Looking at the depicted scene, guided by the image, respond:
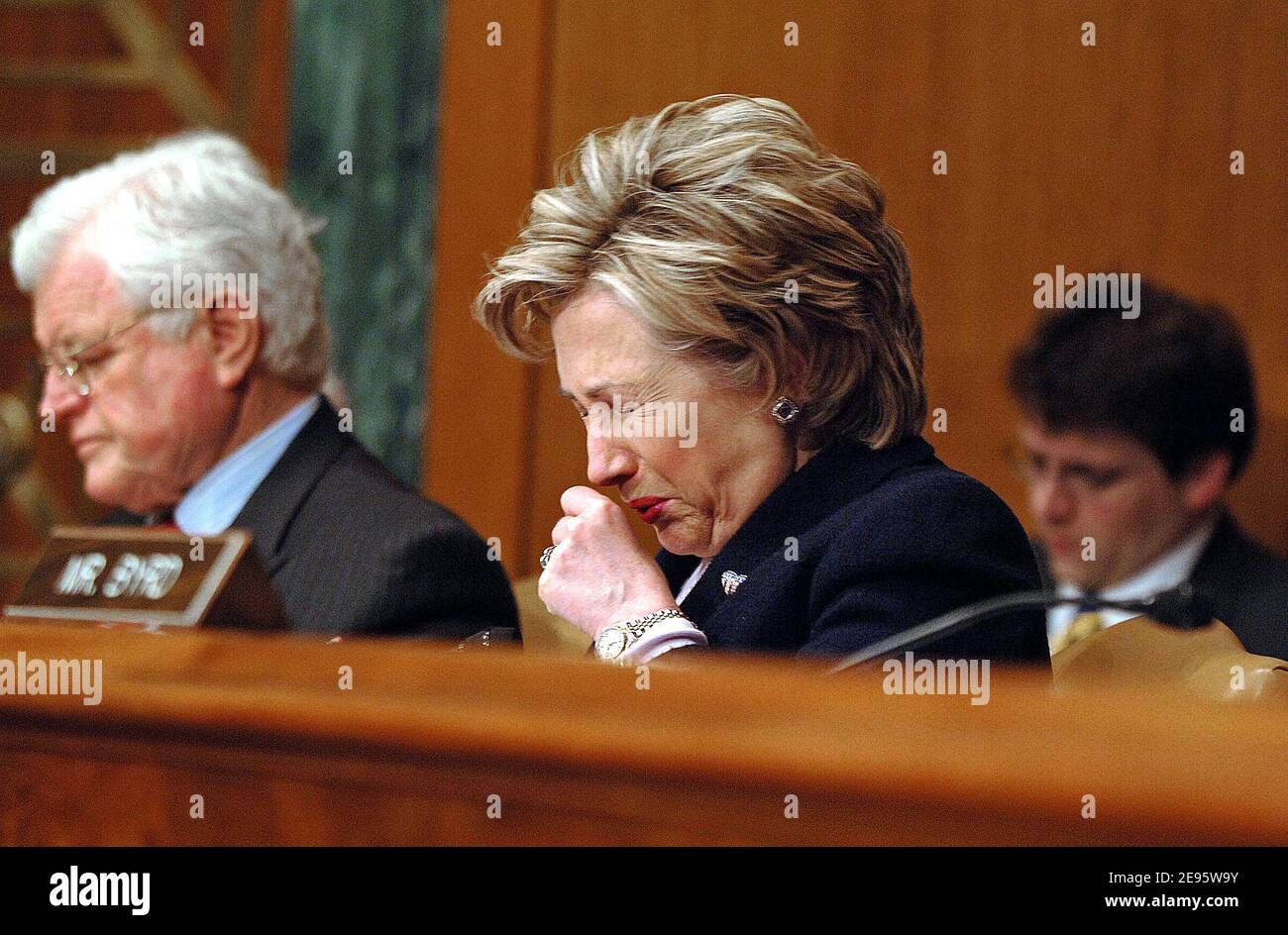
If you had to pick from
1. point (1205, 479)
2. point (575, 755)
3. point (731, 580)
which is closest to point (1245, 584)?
point (1205, 479)

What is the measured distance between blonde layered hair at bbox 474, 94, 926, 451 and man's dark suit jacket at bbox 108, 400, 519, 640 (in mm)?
388


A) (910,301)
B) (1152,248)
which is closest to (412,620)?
(910,301)

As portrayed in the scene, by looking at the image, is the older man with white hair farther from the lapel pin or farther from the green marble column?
the green marble column

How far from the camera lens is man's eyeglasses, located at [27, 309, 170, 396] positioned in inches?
96.7

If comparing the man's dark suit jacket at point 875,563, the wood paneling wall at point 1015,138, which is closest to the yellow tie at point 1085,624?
the wood paneling wall at point 1015,138

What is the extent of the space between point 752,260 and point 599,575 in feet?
1.15

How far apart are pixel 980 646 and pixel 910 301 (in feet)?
1.31

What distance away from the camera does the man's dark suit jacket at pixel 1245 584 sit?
8.42ft

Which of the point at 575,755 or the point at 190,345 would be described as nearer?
the point at 575,755

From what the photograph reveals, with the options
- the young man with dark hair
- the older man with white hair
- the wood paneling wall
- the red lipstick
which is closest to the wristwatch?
the red lipstick

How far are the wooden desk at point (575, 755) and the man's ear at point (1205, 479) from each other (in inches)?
86.4

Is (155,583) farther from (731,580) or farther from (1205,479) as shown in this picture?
(1205,479)

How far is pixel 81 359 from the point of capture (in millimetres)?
2477

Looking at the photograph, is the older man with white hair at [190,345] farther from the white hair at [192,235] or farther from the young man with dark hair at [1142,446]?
the young man with dark hair at [1142,446]
